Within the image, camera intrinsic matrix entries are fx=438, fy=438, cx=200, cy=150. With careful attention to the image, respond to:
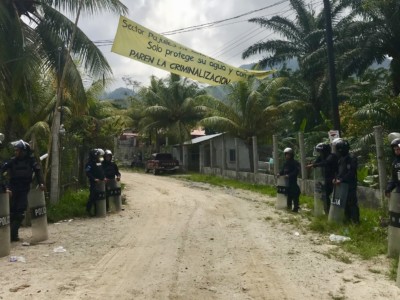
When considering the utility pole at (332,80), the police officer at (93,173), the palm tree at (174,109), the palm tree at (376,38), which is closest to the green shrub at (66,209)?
the police officer at (93,173)

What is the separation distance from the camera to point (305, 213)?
1070cm

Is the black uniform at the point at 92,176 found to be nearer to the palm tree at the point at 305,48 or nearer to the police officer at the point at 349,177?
the police officer at the point at 349,177

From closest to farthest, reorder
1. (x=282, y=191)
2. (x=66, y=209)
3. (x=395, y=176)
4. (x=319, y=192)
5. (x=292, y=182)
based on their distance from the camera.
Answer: (x=395, y=176) < (x=319, y=192) < (x=66, y=209) < (x=292, y=182) < (x=282, y=191)

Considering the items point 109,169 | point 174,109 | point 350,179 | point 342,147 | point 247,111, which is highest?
point 174,109

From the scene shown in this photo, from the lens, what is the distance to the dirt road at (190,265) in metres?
4.75

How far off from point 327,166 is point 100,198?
211 inches

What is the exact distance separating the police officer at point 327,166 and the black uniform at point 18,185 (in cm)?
570

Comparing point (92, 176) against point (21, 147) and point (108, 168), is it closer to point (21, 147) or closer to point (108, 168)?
point (108, 168)

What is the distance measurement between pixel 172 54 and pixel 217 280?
9007mm

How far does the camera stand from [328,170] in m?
9.26

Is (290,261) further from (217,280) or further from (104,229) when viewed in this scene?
(104,229)

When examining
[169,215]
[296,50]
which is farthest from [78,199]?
[296,50]

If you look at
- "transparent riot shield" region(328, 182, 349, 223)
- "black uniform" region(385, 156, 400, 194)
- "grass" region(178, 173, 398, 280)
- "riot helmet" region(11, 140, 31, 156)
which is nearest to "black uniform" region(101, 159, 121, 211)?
"riot helmet" region(11, 140, 31, 156)

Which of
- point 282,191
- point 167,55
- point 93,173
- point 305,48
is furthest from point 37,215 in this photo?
point 305,48
